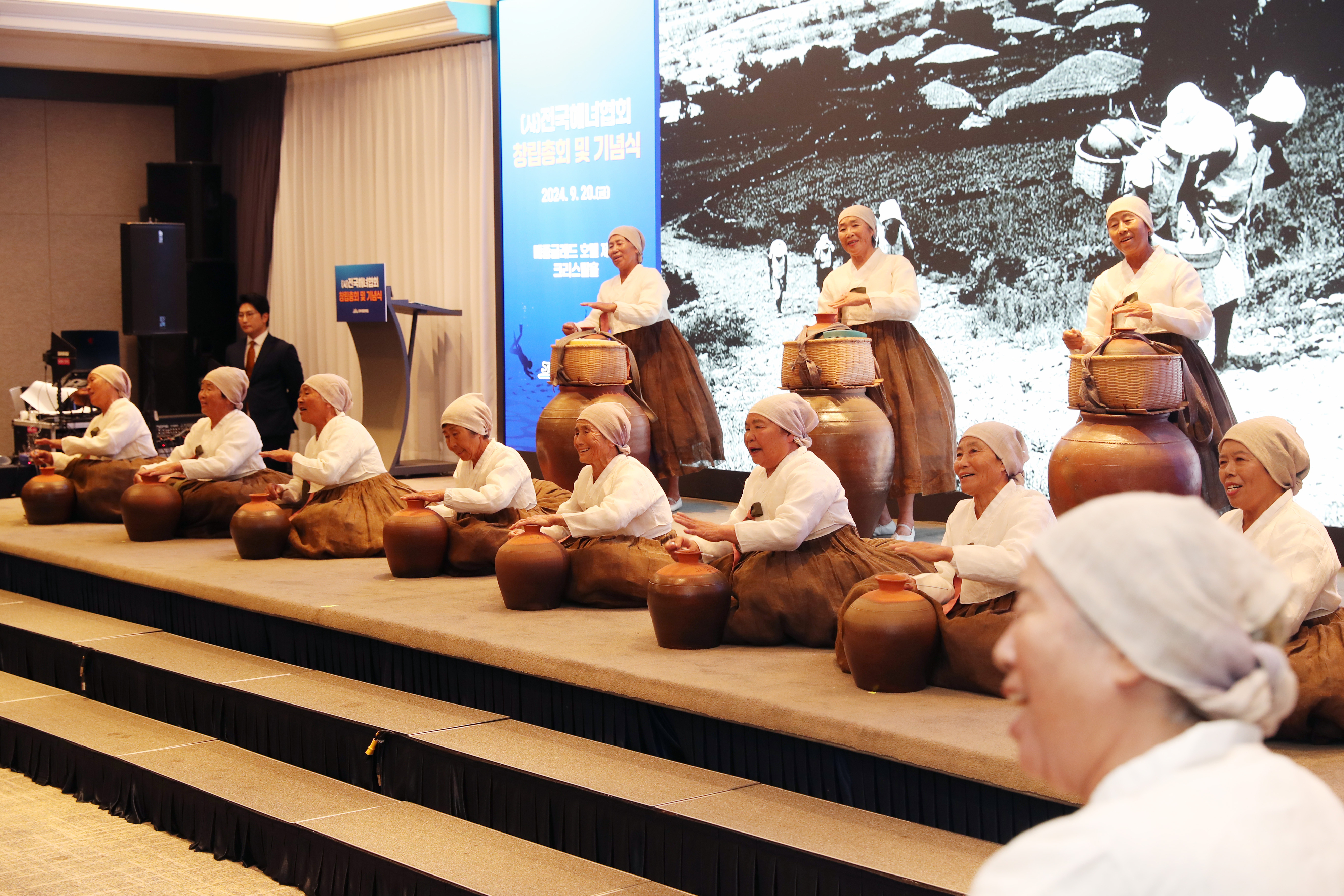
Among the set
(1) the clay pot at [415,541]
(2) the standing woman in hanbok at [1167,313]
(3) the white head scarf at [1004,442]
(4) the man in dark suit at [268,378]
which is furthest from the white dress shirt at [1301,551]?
(4) the man in dark suit at [268,378]

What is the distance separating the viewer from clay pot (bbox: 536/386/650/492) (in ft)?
23.3

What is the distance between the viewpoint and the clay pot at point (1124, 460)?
5098 millimetres

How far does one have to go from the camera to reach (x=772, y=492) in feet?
15.8

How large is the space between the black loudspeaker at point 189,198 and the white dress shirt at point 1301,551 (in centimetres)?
1046

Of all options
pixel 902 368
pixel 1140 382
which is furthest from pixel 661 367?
pixel 1140 382

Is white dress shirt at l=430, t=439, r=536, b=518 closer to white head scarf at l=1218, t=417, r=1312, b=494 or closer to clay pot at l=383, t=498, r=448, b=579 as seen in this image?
clay pot at l=383, t=498, r=448, b=579

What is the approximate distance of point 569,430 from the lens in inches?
279

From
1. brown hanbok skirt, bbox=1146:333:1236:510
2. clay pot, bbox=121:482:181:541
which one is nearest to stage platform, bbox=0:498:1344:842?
clay pot, bbox=121:482:181:541

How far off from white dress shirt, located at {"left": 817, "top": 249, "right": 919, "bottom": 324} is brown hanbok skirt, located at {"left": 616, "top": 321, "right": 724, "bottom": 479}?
120cm

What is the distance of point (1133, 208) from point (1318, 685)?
8.77 ft

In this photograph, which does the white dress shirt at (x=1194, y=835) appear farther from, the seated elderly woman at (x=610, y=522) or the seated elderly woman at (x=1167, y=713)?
the seated elderly woman at (x=610, y=522)

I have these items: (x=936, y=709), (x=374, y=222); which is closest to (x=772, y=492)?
(x=936, y=709)

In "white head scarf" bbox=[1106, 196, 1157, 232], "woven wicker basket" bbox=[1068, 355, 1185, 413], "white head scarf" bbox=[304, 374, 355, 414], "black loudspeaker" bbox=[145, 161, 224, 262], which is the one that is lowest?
"white head scarf" bbox=[304, 374, 355, 414]

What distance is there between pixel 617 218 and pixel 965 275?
9.02 ft
